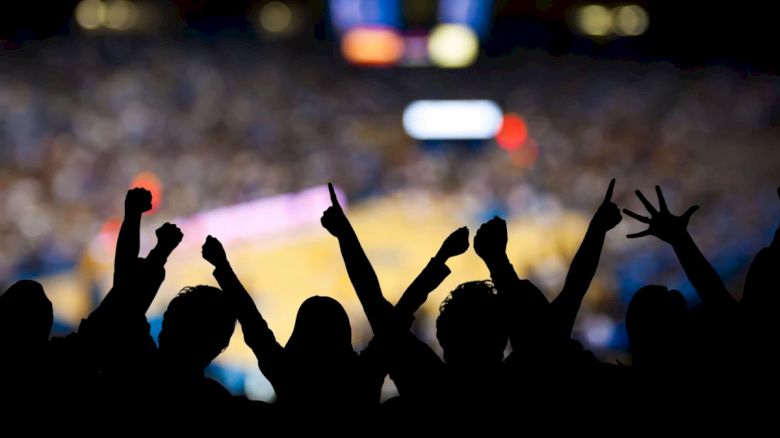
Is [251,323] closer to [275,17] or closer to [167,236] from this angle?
[167,236]

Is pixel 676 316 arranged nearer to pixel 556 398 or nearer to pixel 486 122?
pixel 556 398

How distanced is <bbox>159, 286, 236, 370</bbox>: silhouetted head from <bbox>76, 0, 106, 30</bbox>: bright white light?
18.3 ft

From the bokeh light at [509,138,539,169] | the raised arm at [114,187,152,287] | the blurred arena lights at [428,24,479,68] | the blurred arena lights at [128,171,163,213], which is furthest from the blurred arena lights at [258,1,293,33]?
the raised arm at [114,187,152,287]

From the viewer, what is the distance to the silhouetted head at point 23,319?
137 cm

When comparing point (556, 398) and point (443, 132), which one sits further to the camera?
point (443, 132)

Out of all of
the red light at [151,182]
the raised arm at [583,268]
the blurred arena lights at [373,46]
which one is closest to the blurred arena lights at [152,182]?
the red light at [151,182]

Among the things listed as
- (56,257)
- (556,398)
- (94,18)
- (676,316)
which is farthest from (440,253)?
(94,18)

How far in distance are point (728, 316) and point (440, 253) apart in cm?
50

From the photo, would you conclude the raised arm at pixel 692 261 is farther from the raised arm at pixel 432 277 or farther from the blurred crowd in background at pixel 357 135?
the blurred crowd in background at pixel 357 135

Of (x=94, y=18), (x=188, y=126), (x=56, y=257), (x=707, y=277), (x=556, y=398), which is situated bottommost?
(x=556, y=398)

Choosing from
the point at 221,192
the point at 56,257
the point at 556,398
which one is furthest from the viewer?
the point at 221,192

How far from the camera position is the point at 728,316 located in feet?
4.70

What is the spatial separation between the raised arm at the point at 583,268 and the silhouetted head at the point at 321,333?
0.36 meters

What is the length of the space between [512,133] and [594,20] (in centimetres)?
109
